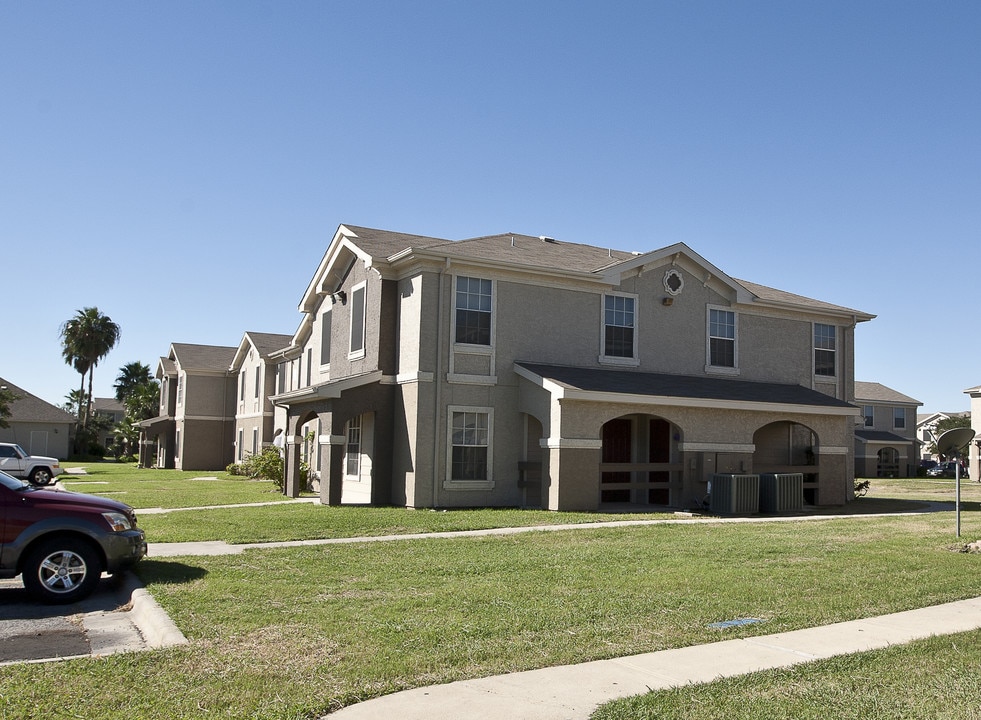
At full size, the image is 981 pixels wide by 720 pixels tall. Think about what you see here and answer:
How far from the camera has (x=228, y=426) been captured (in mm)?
49531

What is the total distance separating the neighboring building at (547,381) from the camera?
72.3 ft

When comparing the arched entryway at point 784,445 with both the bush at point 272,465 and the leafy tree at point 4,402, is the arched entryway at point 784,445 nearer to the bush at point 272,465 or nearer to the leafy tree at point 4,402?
the bush at point 272,465

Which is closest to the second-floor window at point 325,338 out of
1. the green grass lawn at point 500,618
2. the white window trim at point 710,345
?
the white window trim at point 710,345

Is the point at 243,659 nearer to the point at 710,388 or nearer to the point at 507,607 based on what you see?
the point at 507,607

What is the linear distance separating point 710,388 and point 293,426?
37.5 ft

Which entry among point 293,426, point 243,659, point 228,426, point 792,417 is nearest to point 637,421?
point 792,417

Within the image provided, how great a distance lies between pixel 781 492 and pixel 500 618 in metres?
15.9

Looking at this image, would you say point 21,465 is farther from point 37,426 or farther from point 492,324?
point 37,426

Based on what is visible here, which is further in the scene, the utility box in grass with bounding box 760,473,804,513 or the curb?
the utility box in grass with bounding box 760,473,804,513

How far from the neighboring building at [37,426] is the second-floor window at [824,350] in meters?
50.6

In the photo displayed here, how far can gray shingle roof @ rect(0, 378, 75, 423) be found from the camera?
60562 mm

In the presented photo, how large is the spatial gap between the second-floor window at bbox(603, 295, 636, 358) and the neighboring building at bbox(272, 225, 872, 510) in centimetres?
4

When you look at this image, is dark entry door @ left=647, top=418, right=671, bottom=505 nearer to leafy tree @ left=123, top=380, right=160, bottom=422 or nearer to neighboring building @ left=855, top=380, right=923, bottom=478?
neighboring building @ left=855, top=380, right=923, bottom=478

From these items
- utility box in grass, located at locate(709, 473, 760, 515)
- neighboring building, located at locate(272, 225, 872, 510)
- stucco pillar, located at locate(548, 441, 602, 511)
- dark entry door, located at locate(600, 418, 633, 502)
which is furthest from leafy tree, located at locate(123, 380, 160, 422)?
utility box in grass, located at locate(709, 473, 760, 515)
